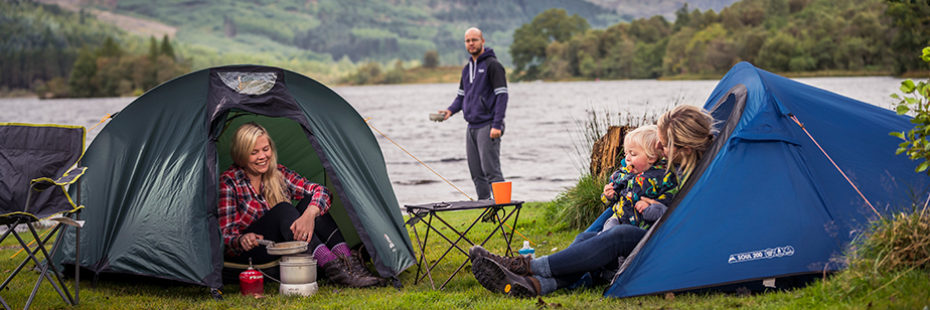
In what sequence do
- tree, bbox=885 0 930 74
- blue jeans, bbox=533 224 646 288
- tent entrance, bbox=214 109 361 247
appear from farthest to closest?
1. tree, bbox=885 0 930 74
2. tent entrance, bbox=214 109 361 247
3. blue jeans, bbox=533 224 646 288

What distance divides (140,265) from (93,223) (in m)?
0.63

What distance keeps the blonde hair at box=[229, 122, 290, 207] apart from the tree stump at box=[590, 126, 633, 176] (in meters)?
3.12

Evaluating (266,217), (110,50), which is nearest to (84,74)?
(110,50)

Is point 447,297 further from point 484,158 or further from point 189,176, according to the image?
point 484,158

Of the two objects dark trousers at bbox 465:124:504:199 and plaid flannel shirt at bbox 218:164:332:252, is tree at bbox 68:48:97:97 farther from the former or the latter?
plaid flannel shirt at bbox 218:164:332:252

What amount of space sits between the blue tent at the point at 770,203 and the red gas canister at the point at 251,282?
2.17 metres

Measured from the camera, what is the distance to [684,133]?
439 centimetres

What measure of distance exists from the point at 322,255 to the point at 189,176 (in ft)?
3.21

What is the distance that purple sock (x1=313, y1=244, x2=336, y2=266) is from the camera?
503 cm

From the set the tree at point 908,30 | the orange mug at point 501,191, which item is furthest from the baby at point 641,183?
the tree at point 908,30

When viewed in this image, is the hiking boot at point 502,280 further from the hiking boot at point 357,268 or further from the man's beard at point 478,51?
the man's beard at point 478,51

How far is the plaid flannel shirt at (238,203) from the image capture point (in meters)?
5.01

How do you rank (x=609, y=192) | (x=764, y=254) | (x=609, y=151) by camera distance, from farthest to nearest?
1. (x=609, y=151)
2. (x=609, y=192)
3. (x=764, y=254)

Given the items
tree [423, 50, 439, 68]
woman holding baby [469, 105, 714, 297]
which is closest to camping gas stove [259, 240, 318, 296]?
woman holding baby [469, 105, 714, 297]
